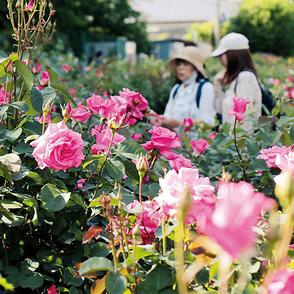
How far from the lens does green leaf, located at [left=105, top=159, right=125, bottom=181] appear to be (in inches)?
62.3

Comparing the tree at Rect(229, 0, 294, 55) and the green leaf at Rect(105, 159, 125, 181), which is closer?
the green leaf at Rect(105, 159, 125, 181)

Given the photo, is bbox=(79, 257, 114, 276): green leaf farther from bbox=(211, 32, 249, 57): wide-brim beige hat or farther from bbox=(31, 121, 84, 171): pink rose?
bbox=(211, 32, 249, 57): wide-brim beige hat

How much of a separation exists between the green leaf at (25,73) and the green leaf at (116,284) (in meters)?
0.71

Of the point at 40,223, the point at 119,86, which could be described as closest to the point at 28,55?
the point at 40,223

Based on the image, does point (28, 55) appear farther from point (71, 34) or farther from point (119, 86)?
point (71, 34)

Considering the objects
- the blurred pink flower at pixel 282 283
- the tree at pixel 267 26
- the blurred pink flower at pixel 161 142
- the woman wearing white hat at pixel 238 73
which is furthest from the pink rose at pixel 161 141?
A: the tree at pixel 267 26

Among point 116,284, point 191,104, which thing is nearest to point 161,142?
point 116,284

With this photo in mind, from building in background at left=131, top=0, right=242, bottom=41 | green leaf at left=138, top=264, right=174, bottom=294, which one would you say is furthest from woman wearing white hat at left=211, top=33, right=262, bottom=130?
building in background at left=131, top=0, right=242, bottom=41

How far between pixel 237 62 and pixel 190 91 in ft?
1.28

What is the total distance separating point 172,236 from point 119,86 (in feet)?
17.3

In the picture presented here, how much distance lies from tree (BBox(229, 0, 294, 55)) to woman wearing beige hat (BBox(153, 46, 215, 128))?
63.1ft

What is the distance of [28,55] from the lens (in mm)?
1889

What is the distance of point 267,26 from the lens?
23.2m

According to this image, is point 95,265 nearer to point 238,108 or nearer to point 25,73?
point 25,73
